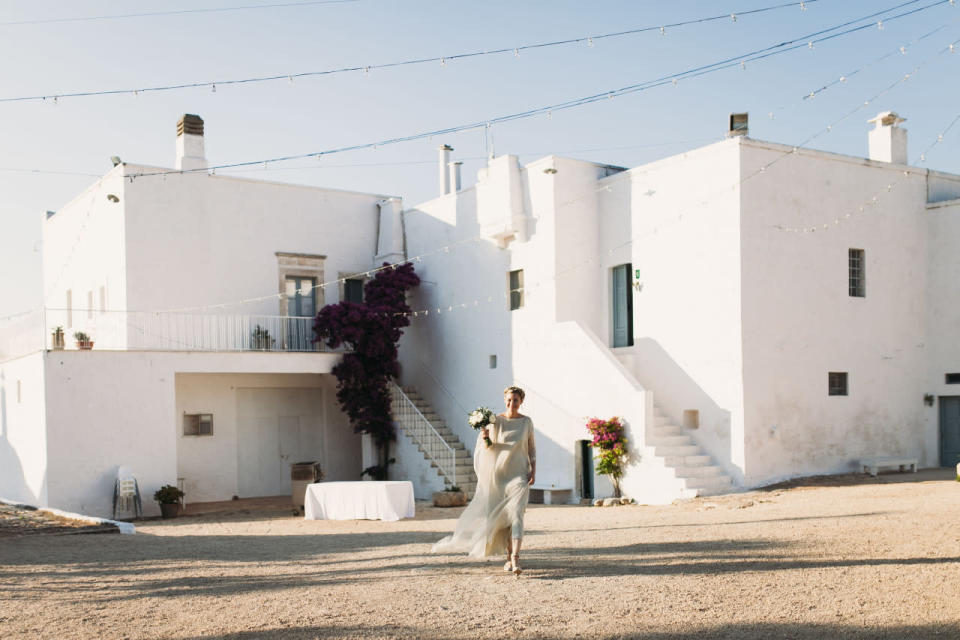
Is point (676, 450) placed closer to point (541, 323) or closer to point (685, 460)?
point (685, 460)

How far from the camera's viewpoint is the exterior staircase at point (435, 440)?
18.5 metres

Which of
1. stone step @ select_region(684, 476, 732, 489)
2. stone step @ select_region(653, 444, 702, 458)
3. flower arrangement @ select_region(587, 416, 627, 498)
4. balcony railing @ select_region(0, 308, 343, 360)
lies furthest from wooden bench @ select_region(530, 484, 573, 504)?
balcony railing @ select_region(0, 308, 343, 360)

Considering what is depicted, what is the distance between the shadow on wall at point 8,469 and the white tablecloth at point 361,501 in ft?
21.0

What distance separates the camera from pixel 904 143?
18.0 metres

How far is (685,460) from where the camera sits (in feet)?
49.2

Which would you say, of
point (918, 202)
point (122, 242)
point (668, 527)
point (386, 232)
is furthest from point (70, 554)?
point (918, 202)

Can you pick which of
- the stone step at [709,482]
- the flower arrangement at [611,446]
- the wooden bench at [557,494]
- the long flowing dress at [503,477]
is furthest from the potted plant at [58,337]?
the long flowing dress at [503,477]

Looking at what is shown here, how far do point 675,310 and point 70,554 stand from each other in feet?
34.8

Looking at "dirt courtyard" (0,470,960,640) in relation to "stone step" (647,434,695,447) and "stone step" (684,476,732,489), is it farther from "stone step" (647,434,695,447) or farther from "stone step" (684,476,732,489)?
"stone step" (647,434,695,447)

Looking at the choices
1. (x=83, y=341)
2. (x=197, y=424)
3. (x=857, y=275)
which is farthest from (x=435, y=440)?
(x=857, y=275)

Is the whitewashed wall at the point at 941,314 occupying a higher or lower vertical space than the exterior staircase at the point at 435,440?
higher

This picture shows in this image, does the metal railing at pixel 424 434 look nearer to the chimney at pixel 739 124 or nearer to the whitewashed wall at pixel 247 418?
the whitewashed wall at pixel 247 418

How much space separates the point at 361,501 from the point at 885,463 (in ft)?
30.4

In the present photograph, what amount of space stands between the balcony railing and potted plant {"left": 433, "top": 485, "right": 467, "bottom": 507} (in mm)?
5079
